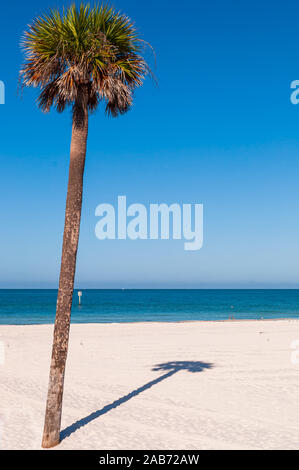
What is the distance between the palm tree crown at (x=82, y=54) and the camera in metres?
9.48

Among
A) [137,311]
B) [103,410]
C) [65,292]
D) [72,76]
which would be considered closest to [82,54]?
[72,76]

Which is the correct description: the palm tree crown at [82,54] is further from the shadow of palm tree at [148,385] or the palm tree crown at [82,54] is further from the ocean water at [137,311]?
the ocean water at [137,311]

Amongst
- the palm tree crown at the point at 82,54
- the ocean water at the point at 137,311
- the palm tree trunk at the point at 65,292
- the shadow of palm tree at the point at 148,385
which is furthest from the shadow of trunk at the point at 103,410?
the ocean water at the point at 137,311

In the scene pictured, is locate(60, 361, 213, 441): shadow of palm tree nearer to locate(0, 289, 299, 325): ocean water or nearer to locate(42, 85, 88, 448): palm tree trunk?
locate(42, 85, 88, 448): palm tree trunk

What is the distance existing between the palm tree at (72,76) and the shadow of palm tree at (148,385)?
1285 millimetres

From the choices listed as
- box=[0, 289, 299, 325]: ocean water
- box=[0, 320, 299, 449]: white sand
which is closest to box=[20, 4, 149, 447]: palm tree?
box=[0, 320, 299, 449]: white sand

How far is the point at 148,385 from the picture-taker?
15.2 m

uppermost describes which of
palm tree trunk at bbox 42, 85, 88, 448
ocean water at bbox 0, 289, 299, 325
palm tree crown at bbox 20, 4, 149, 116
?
palm tree crown at bbox 20, 4, 149, 116

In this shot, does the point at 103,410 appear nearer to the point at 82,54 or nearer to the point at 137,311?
the point at 82,54

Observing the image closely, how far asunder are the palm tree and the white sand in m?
1.94

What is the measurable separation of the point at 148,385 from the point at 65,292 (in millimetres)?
7515

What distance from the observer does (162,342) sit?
1055 inches

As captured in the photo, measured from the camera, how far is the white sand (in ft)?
32.2
